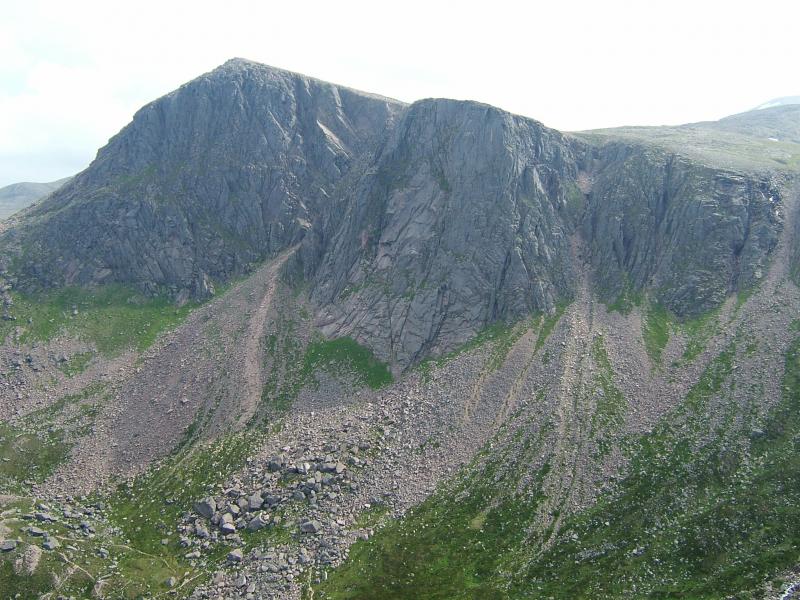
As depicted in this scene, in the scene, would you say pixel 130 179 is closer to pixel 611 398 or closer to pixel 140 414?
pixel 140 414

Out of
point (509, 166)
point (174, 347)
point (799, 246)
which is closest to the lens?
point (799, 246)

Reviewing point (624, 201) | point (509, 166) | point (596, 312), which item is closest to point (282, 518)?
point (596, 312)

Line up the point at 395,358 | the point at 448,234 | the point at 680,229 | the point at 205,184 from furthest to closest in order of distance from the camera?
the point at 205,184
the point at 448,234
the point at 680,229
the point at 395,358

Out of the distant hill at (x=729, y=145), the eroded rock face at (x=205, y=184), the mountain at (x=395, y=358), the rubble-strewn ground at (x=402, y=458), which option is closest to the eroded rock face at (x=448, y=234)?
the mountain at (x=395, y=358)

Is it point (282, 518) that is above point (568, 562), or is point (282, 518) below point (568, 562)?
above

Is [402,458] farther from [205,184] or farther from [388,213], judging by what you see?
[205,184]

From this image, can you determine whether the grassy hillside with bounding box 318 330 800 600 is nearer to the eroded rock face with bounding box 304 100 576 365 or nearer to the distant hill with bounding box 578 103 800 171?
the eroded rock face with bounding box 304 100 576 365

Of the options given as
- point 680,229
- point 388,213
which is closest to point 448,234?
point 388,213
